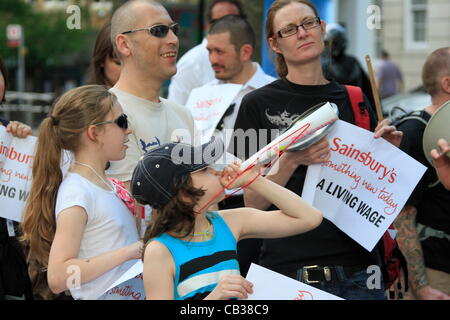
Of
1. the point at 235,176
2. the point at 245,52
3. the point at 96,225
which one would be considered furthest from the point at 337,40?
the point at 235,176

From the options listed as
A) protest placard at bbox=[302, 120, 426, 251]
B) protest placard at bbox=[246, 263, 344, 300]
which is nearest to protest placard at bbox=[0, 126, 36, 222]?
protest placard at bbox=[302, 120, 426, 251]

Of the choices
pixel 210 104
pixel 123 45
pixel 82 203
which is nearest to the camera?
pixel 82 203

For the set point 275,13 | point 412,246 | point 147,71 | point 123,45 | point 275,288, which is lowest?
point 412,246

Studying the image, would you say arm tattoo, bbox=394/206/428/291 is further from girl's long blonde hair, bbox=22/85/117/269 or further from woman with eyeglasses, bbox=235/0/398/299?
girl's long blonde hair, bbox=22/85/117/269

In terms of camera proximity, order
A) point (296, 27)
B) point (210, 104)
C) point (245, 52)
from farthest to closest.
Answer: point (245, 52), point (210, 104), point (296, 27)

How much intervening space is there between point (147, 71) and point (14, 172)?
3.17ft

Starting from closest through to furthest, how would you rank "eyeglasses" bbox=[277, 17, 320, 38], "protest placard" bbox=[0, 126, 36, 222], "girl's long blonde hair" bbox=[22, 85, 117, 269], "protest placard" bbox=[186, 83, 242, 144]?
"girl's long blonde hair" bbox=[22, 85, 117, 269] → "eyeglasses" bbox=[277, 17, 320, 38] → "protest placard" bbox=[0, 126, 36, 222] → "protest placard" bbox=[186, 83, 242, 144]

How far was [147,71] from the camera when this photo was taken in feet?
13.4

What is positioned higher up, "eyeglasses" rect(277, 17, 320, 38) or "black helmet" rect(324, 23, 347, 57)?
"eyeglasses" rect(277, 17, 320, 38)

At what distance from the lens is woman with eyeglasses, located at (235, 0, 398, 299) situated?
12.1 feet

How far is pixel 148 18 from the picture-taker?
4.16m

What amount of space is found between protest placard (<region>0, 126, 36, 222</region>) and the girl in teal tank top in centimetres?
138

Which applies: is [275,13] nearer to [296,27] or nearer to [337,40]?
[296,27]
